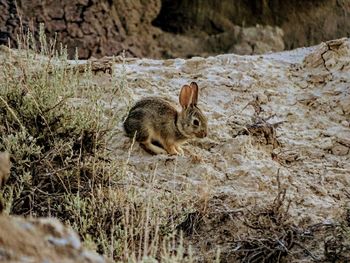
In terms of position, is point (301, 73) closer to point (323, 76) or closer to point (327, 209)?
point (323, 76)

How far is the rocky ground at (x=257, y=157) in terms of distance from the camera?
5.69m

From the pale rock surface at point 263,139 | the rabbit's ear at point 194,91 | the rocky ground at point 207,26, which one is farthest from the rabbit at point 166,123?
the rocky ground at point 207,26

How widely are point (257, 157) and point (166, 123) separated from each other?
2.59 feet

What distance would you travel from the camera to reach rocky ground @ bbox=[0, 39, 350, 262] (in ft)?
18.7

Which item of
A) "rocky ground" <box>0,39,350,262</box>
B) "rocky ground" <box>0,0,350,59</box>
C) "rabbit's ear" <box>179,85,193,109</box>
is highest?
"rocky ground" <box>0,0,350,59</box>

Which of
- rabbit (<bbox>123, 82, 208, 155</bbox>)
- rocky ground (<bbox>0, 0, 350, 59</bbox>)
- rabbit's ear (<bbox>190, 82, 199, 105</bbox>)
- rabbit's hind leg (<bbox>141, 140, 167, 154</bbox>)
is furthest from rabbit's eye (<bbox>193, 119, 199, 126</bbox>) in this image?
rocky ground (<bbox>0, 0, 350, 59</bbox>)

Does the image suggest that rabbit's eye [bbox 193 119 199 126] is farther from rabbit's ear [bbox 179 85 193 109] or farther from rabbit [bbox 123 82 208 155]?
rabbit's ear [bbox 179 85 193 109]

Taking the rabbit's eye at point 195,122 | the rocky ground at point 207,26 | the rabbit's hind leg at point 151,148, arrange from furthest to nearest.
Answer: the rocky ground at point 207,26 < the rabbit's eye at point 195,122 < the rabbit's hind leg at point 151,148

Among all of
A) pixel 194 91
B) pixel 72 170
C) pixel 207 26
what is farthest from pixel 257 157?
pixel 207 26

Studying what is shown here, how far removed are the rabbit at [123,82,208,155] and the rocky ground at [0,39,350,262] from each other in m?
0.12

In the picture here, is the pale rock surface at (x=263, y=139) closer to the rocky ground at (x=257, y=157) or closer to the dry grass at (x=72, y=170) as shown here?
the rocky ground at (x=257, y=157)

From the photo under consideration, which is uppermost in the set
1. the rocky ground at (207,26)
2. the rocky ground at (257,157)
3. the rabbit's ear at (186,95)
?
the rocky ground at (207,26)

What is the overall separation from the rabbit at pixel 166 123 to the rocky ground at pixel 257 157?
124 mm

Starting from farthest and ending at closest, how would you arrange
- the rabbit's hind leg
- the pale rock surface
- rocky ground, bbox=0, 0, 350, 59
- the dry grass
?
rocky ground, bbox=0, 0, 350, 59, the rabbit's hind leg, the pale rock surface, the dry grass
